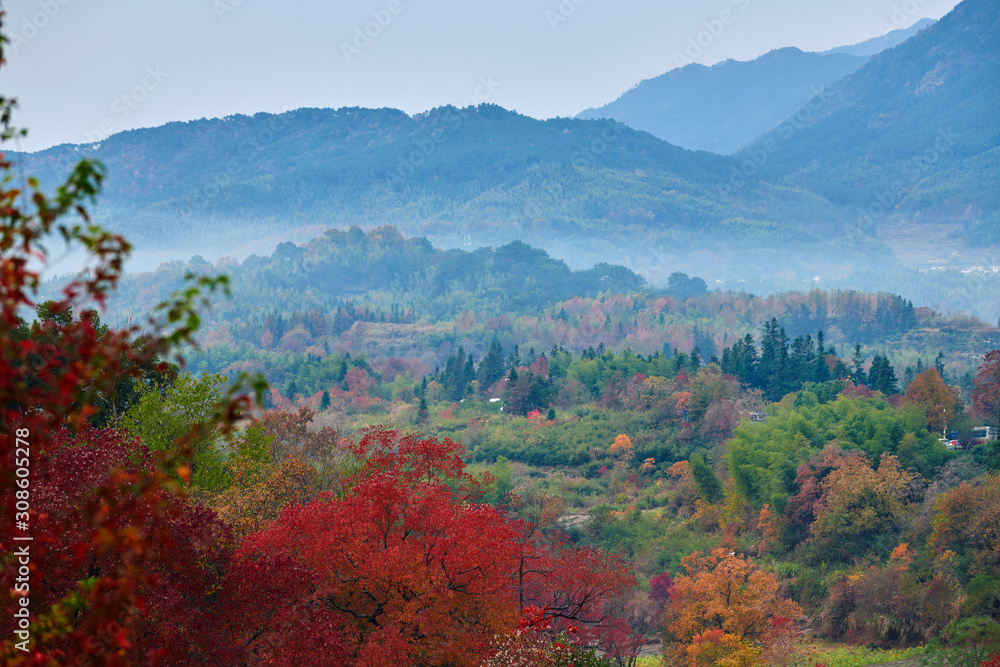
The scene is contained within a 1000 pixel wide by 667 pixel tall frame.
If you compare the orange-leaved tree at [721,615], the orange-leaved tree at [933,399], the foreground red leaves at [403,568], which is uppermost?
the foreground red leaves at [403,568]

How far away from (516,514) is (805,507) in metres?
17.0

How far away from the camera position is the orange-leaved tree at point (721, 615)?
37156mm

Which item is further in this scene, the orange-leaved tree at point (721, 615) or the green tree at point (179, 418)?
the orange-leaved tree at point (721, 615)

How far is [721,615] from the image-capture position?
1544 inches

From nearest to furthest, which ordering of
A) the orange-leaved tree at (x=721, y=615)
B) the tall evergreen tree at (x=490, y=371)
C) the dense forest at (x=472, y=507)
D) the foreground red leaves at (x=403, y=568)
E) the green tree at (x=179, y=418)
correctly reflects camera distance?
1. the dense forest at (x=472, y=507)
2. the foreground red leaves at (x=403, y=568)
3. the green tree at (x=179, y=418)
4. the orange-leaved tree at (x=721, y=615)
5. the tall evergreen tree at (x=490, y=371)

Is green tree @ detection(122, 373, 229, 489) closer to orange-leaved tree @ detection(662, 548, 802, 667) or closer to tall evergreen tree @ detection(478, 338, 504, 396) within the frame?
orange-leaved tree @ detection(662, 548, 802, 667)

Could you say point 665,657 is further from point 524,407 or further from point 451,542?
point 524,407

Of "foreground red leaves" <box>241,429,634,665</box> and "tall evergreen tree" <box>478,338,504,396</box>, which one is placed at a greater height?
"foreground red leaves" <box>241,429,634,665</box>

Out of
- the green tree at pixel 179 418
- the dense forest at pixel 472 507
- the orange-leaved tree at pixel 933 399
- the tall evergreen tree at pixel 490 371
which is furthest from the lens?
the tall evergreen tree at pixel 490 371

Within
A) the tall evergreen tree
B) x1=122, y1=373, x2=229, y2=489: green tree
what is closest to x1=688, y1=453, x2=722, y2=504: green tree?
x1=122, y1=373, x2=229, y2=489: green tree

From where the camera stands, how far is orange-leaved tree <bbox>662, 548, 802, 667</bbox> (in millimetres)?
37156

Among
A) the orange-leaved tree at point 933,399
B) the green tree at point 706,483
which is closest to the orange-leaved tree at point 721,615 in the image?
the green tree at point 706,483

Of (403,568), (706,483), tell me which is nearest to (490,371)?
A: (706,483)

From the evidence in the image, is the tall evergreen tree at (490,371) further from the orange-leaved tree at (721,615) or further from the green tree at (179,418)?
the green tree at (179,418)
